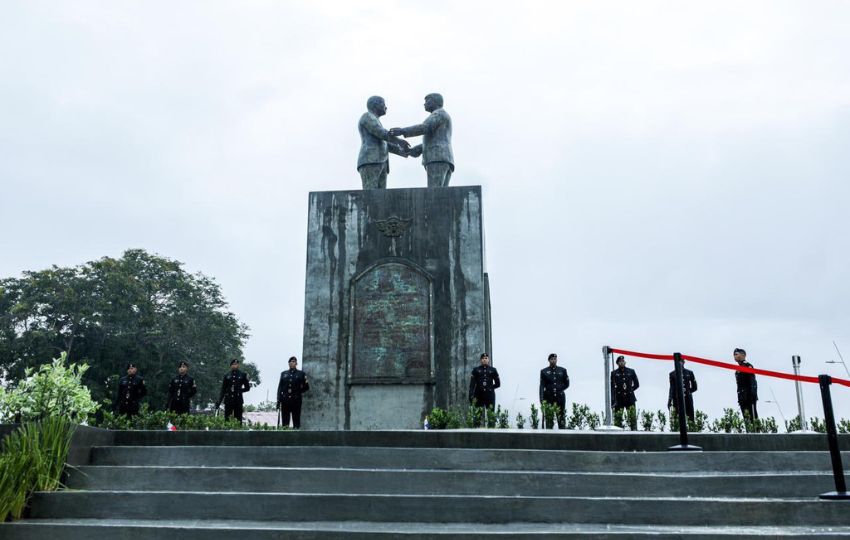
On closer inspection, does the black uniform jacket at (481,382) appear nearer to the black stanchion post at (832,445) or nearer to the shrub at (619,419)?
the shrub at (619,419)

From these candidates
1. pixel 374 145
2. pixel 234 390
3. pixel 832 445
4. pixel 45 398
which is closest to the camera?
pixel 832 445

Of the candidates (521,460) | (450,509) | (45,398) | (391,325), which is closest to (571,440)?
(521,460)

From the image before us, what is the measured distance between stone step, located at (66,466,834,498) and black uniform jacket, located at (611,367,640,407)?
602cm

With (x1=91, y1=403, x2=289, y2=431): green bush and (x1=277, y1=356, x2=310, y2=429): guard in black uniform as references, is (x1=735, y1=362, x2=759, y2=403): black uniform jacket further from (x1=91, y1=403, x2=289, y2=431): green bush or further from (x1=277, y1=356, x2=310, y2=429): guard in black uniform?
(x1=91, y1=403, x2=289, y2=431): green bush

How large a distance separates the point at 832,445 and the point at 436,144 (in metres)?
9.58

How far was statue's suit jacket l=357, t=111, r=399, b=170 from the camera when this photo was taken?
1436 cm

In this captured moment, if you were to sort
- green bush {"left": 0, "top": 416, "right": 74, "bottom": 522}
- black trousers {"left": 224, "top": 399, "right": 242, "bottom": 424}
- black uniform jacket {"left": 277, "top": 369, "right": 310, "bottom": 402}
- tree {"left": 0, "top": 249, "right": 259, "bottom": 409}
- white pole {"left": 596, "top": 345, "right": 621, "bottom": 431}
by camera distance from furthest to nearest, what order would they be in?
tree {"left": 0, "top": 249, "right": 259, "bottom": 409}, black trousers {"left": 224, "top": 399, "right": 242, "bottom": 424}, black uniform jacket {"left": 277, "top": 369, "right": 310, "bottom": 402}, white pole {"left": 596, "top": 345, "right": 621, "bottom": 431}, green bush {"left": 0, "top": 416, "right": 74, "bottom": 522}

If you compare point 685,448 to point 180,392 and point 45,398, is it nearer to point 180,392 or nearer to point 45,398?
point 45,398

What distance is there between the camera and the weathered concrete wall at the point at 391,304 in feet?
41.9

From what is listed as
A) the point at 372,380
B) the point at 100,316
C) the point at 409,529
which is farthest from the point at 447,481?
the point at 100,316

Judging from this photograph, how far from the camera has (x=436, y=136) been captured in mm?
14367

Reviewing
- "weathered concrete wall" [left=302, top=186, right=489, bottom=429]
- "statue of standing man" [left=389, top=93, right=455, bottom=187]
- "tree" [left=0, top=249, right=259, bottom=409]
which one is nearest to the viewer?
"weathered concrete wall" [left=302, top=186, right=489, bottom=429]

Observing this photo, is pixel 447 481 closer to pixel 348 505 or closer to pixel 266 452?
pixel 348 505

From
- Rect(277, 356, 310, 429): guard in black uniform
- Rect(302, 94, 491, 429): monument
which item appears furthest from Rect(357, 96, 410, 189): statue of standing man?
Rect(277, 356, 310, 429): guard in black uniform
